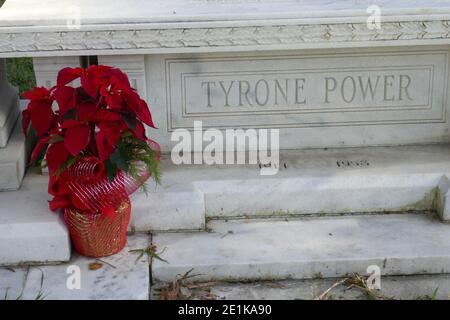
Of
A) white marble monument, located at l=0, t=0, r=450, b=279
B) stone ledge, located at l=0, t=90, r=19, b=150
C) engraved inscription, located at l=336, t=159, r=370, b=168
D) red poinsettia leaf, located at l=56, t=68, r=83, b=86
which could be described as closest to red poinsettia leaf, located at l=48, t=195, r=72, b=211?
white marble monument, located at l=0, t=0, r=450, b=279

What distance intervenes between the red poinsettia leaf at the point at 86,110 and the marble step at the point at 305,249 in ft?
2.42

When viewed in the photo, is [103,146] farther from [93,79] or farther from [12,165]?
[12,165]

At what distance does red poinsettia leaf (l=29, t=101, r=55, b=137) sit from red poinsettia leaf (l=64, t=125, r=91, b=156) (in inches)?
5.6

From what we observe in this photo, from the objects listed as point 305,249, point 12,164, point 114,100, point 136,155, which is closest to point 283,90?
point 305,249

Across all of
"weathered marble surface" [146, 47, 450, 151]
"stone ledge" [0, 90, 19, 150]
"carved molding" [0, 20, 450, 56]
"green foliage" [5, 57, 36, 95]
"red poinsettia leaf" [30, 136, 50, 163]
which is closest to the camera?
"red poinsettia leaf" [30, 136, 50, 163]

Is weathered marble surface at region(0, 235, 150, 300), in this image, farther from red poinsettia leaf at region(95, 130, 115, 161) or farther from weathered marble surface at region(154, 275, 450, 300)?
red poinsettia leaf at region(95, 130, 115, 161)

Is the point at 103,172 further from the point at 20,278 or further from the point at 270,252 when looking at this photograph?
the point at 270,252

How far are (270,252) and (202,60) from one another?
1.14 m

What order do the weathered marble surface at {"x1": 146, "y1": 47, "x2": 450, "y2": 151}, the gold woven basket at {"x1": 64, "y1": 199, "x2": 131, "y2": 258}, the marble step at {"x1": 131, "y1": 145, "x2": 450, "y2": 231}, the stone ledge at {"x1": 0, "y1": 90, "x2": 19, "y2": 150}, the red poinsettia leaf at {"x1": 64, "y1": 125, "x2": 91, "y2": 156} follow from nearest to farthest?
1. the red poinsettia leaf at {"x1": 64, "y1": 125, "x2": 91, "y2": 156}
2. the gold woven basket at {"x1": 64, "y1": 199, "x2": 131, "y2": 258}
3. the marble step at {"x1": 131, "y1": 145, "x2": 450, "y2": 231}
4. the stone ledge at {"x1": 0, "y1": 90, "x2": 19, "y2": 150}
5. the weathered marble surface at {"x1": 146, "y1": 47, "x2": 450, "y2": 151}

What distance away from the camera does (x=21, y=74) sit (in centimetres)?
695

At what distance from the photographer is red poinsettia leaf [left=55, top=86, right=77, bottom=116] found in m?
3.48

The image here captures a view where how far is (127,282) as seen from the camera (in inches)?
139

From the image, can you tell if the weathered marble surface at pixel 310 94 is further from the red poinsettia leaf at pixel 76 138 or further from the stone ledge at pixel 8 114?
the red poinsettia leaf at pixel 76 138

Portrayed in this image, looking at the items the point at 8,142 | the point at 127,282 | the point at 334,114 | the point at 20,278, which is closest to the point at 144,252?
the point at 127,282
